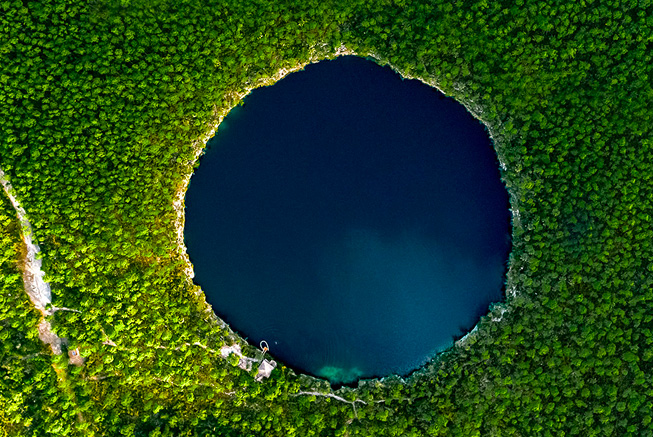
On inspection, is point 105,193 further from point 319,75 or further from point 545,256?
point 545,256

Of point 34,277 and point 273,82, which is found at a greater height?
point 273,82

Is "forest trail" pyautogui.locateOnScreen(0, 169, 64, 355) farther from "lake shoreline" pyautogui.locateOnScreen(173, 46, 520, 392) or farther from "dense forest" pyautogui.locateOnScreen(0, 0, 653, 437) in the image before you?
"lake shoreline" pyautogui.locateOnScreen(173, 46, 520, 392)

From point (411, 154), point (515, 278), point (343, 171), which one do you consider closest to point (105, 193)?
point (343, 171)

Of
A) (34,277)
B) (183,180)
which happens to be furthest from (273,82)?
(34,277)

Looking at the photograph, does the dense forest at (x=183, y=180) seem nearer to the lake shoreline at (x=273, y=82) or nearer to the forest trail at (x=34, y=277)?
the lake shoreline at (x=273, y=82)

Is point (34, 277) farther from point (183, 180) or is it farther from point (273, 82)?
point (273, 82)
